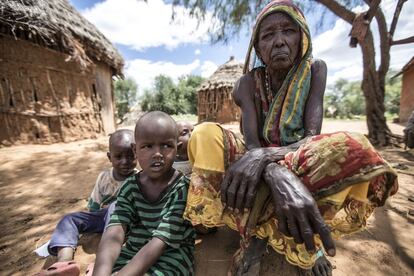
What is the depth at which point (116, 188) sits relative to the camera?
1.96 metres

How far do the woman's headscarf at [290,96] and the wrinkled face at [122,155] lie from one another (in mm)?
1103

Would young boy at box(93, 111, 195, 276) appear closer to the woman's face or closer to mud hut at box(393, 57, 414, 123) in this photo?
the woman's face

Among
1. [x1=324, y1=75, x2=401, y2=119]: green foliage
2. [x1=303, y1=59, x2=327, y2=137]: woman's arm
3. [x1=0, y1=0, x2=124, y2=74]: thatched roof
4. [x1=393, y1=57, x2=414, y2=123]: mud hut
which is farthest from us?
[x1=324, y1=75, x2=401, y2=119]: green foliage

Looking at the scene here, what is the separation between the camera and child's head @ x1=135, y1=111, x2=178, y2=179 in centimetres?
131

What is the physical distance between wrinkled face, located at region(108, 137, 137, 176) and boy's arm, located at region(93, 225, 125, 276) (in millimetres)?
727

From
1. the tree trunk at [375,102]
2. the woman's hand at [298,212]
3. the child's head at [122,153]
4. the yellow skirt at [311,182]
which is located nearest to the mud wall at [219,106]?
the tree trunk at [375,102]

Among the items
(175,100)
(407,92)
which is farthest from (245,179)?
(175,100)

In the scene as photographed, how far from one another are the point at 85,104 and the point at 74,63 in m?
1.17

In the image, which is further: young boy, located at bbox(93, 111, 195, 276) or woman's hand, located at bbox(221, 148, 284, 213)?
young boy, located at bbox(93, 111, 195, 276)

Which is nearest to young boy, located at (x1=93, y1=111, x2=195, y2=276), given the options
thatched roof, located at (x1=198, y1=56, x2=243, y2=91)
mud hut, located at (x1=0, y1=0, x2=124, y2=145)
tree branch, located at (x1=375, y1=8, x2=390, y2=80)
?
mud hut, located at (x1=0, y1=0, x2=124, y2=145)

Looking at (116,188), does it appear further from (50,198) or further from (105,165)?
(105,165)

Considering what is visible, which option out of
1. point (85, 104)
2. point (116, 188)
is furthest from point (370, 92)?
point (85, 104)

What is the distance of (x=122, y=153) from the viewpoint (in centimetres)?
194

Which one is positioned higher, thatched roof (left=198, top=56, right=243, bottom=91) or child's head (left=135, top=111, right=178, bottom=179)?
thatched roof (left=198, top=56, right=243, bottom=91)
